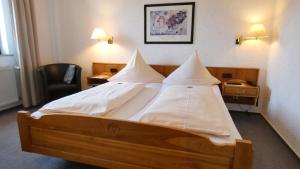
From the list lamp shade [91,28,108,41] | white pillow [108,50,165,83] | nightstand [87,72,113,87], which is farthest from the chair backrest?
white pillow [108,50,165,83]

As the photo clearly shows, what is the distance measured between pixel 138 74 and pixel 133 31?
1.00 meters

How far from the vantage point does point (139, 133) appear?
1.50m

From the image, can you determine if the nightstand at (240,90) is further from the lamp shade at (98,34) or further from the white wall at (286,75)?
the lamp shade at (98,34)

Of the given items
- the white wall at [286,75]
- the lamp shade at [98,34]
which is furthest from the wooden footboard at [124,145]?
the lamp shade at [98,34]

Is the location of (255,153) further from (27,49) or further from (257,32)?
(27,49)

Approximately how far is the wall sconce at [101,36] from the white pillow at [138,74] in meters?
0.74

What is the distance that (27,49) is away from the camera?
357 cm

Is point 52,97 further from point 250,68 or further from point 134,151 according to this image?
point 250,68

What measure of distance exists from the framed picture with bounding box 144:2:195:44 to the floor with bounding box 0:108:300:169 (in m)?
1.78

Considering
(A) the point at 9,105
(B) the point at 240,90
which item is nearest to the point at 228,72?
(B) the point at 240,90

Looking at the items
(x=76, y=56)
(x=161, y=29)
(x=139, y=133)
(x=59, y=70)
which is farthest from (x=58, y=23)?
(x=139, y=133)

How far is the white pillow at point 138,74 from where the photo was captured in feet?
10.8

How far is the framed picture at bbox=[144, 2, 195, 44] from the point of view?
3.48m

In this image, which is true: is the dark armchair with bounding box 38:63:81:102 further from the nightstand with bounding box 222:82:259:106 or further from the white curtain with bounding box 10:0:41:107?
the nightstand with bounding box 222:82:259:106
